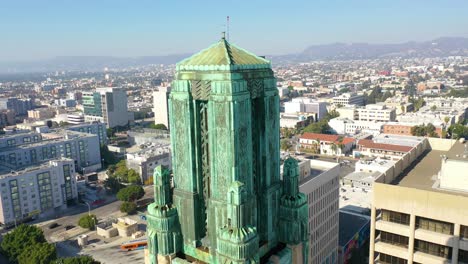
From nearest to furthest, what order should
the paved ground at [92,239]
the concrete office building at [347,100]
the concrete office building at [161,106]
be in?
1. the paved ground at [92,239]
2. the concrete office building at [161,106]
3. the concrete office building at [347,100]

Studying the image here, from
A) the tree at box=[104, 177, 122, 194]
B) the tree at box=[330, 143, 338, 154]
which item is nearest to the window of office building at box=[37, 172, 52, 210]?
the tree at box=[104, 177, 122, 194]

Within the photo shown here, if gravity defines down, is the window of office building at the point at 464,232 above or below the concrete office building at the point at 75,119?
above

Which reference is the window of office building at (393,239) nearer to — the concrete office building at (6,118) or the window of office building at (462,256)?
the window of office building at (462,256)

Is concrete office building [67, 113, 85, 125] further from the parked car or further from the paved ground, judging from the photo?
the parked car

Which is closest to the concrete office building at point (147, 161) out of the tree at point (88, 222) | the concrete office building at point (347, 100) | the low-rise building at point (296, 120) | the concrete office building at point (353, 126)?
the tree at point (88, 222)

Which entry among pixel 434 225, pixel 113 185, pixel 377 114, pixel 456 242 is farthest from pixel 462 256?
pixel 377 114

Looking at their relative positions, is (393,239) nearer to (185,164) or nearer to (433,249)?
(433,249)
